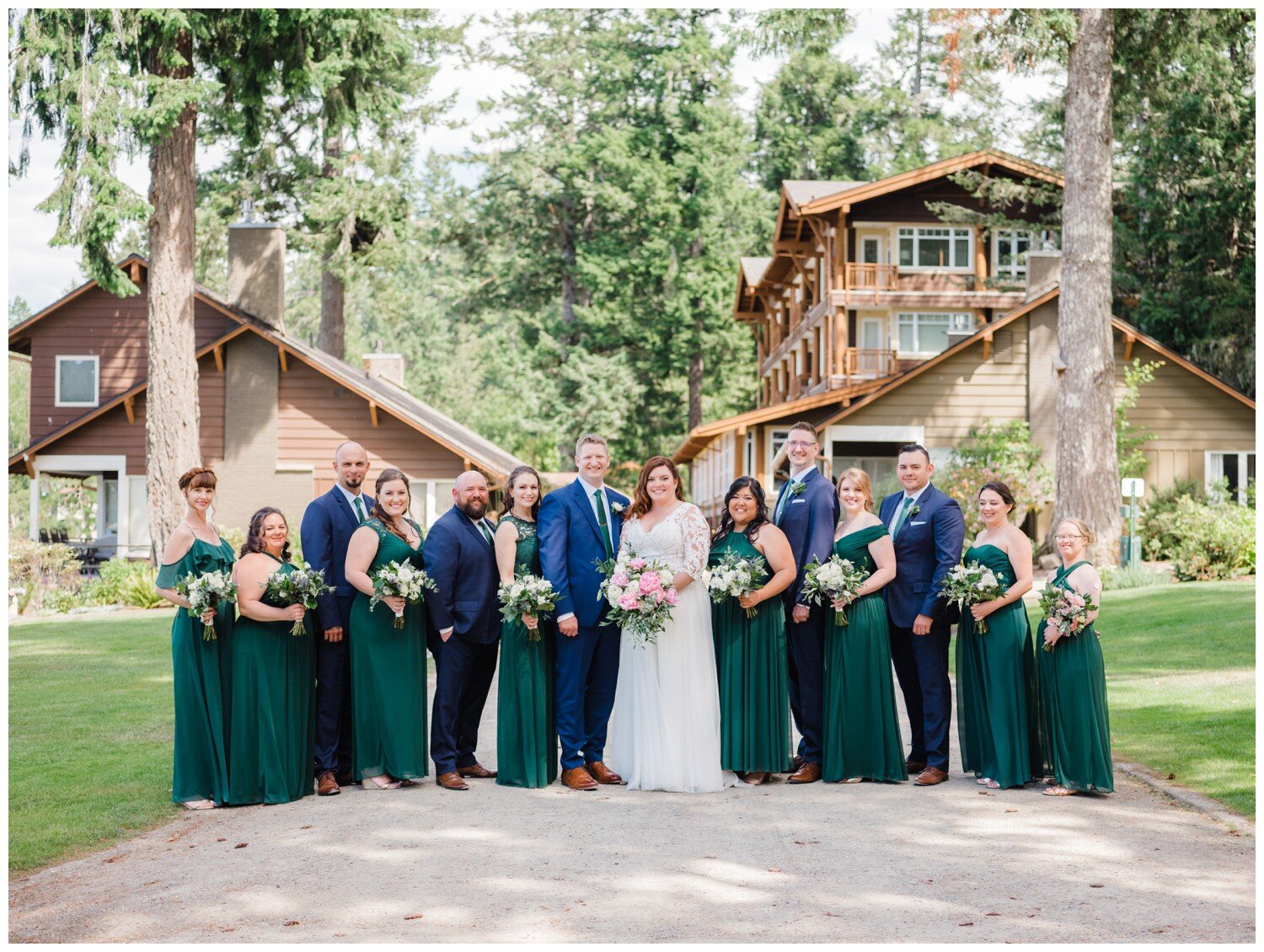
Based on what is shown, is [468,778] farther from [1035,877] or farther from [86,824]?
[1035,877]

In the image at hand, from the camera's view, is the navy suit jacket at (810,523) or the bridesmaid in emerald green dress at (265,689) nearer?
the bridesmaid in emerald green dress at (265,689)

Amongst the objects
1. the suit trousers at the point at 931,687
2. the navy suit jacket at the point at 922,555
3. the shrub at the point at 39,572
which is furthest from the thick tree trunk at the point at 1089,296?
the shrub at the point at 39,572

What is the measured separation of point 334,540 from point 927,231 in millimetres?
35238

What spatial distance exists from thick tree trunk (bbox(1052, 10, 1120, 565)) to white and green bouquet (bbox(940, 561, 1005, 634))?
55.2ft

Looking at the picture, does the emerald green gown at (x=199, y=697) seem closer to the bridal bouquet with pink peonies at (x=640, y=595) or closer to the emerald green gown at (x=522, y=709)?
the emerald green gown at (x=522, y=709)

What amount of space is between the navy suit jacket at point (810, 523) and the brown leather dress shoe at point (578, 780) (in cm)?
184

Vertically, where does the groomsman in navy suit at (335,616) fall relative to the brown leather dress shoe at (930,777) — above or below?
above

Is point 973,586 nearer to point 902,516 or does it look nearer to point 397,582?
point 902,516

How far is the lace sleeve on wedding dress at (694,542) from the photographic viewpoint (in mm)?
9102

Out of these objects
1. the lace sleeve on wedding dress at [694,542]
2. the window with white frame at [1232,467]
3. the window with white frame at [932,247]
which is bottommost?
the lace sleeve on wedding dress at [694,542]

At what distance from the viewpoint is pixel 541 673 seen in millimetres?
9266

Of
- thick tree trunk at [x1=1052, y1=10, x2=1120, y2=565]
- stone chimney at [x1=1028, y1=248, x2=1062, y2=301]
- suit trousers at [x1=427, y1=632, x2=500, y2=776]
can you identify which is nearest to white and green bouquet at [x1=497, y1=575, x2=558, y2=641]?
suit trousers at [x1=427, y1=632, x2=500, y2=776]

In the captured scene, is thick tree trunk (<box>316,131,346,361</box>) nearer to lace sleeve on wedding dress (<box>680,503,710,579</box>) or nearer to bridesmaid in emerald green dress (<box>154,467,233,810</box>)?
bridesmaid in emerald green dress (<box>154,467,233,810</box>)

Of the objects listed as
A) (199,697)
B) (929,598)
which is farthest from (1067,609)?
(199,697)
